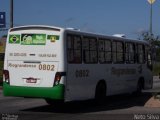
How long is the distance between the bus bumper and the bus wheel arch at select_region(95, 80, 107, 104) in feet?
9.85

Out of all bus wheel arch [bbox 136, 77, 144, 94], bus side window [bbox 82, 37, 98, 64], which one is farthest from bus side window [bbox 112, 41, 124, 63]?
bus wheel arch [bbox 136, 77, 144, 94]

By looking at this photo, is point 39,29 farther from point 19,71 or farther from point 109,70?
point 109,70

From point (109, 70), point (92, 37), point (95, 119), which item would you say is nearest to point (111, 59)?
point (109, 70)

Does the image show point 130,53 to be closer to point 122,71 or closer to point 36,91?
point 122,71

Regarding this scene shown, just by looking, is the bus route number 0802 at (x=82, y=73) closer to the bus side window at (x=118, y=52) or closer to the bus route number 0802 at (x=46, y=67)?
the bus route number 0802 at (x=46, y=67)

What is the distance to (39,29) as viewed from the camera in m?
18.1

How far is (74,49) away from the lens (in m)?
18.3

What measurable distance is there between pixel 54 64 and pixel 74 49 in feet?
3.57

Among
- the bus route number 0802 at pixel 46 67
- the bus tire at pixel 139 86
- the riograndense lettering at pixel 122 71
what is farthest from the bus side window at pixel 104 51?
the bus tire at pixel 139 86

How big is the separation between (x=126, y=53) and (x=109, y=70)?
2203 mm

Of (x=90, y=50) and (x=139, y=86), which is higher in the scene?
(x=90, y=50)

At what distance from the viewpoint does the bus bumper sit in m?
17.3

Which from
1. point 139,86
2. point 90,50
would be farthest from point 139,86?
point 90,50
